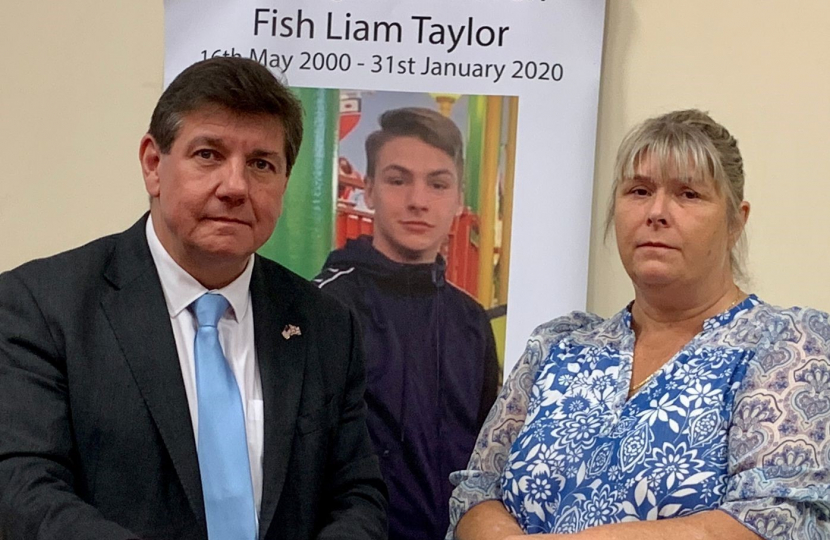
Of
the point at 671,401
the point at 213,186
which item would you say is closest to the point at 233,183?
the point at 213,186

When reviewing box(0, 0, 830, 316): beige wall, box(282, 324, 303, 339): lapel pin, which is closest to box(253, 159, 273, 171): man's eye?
box(282, 324, 303, 339): lapel pin

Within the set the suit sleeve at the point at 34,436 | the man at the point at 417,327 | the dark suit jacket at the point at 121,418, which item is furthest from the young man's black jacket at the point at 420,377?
the suit sleeve at the point at 34,436

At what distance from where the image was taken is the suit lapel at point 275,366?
5.72 ft

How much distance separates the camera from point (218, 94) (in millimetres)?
1713

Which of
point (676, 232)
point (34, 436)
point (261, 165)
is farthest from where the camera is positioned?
point (676, 232)

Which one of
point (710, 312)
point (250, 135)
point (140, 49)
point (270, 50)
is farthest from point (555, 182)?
point (140, 49)

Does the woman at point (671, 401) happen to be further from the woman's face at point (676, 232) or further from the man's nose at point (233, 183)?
the man's nose at point (233, 183)

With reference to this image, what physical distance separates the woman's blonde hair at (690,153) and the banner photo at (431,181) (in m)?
0.46

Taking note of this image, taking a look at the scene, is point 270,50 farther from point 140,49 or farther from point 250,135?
point 250,135

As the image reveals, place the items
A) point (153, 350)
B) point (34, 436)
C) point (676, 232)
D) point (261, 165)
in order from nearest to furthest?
1. point (34, 436)
2. point (153, 350)
3. point (261, 165)
4. point (676, 232)

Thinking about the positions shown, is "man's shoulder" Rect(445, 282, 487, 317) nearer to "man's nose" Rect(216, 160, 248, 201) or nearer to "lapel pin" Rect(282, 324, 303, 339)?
"lapel pin" Rect(282, 324, 303, 339)

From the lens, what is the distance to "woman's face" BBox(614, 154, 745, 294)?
1.91 meters

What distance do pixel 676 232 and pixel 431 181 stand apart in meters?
0.74

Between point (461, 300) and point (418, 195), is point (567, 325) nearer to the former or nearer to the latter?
point (461, 300)
